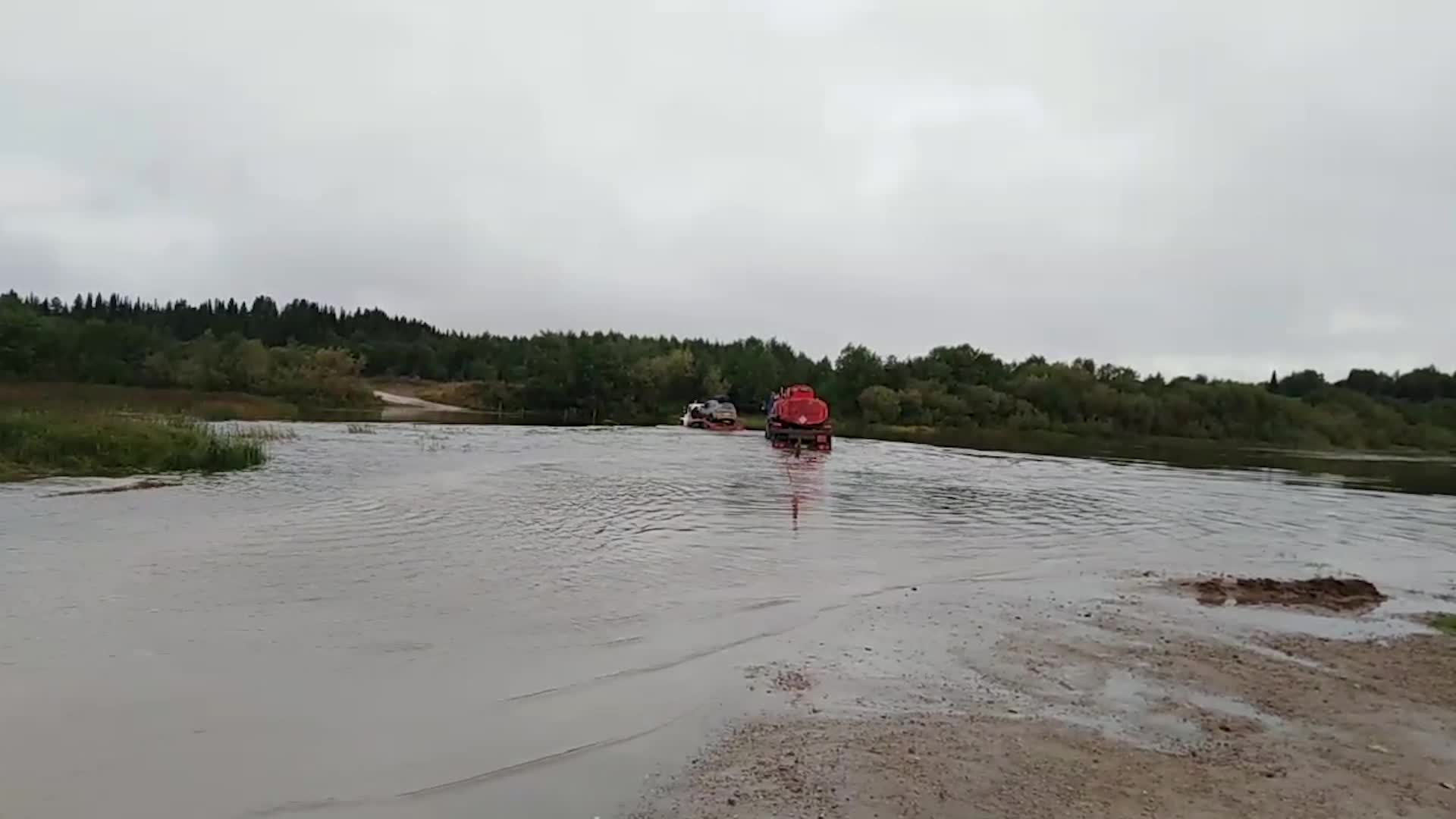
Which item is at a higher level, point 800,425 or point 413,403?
point 800,425

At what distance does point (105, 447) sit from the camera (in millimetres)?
26688

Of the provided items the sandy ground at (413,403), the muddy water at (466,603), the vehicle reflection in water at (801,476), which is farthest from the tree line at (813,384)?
the muddy water at (466,603)

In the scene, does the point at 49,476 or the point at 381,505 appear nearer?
the point at 381,505

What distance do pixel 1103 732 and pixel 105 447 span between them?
26.9 m

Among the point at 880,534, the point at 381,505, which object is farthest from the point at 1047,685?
the point at 381,505

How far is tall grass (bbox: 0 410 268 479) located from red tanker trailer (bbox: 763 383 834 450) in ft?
85.6

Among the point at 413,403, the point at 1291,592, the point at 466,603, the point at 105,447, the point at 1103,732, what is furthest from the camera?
the point at 413,403

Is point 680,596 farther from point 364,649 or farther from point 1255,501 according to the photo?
point 1255,501

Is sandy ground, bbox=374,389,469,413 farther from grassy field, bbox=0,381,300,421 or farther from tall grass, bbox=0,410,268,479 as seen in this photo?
tall grass, bbox=0,410,268,479

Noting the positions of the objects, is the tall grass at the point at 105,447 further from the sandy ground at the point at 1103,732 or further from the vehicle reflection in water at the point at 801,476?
the sandy ground at the point at 1103,732

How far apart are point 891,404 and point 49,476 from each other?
79.4 m

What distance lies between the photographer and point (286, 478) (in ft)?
85.8

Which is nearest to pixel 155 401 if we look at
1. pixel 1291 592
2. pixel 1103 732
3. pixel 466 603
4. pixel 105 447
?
pixel 105 447

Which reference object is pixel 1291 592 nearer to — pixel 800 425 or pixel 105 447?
pixel 105 447
